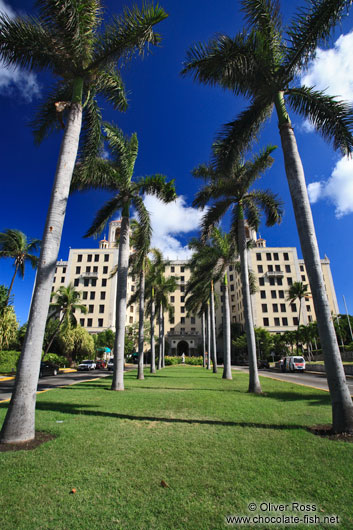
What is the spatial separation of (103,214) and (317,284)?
38.3ft

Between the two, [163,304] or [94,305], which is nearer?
[163,304]

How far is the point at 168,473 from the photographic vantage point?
3.84 meters

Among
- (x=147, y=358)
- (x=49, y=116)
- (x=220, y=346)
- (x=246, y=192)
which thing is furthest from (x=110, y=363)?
(x=220, y=346)

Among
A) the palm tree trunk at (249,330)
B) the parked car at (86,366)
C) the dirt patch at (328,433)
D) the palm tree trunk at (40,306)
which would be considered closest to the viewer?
the palm tree trunk at (40,306)

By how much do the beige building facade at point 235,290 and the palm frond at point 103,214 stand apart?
183 feet

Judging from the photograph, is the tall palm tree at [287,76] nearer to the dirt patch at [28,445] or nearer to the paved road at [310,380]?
the dirt patch at [28,445]

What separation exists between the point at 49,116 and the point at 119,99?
8.16 ft

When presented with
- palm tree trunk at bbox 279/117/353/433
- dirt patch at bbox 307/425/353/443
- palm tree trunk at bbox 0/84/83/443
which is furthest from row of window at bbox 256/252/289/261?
palm tree trunk at bbox 0/84/83/443

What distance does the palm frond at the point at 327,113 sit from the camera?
812cm

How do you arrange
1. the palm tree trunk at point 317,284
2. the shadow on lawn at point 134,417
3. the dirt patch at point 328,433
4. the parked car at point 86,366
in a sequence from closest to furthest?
A: 1. the dirt patch at point 328,433
2. the palm tree trunk at point 317,284
3. the shadow on lawn at point 134,417
4. the parked car at point 86,366

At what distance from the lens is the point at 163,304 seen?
114 feet

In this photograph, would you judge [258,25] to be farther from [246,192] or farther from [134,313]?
[134,313]

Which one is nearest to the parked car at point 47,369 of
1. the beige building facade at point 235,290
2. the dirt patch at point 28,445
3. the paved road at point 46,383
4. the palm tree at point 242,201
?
the paved road at point 46,383

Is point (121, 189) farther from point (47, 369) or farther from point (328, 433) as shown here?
point (47, 369)
